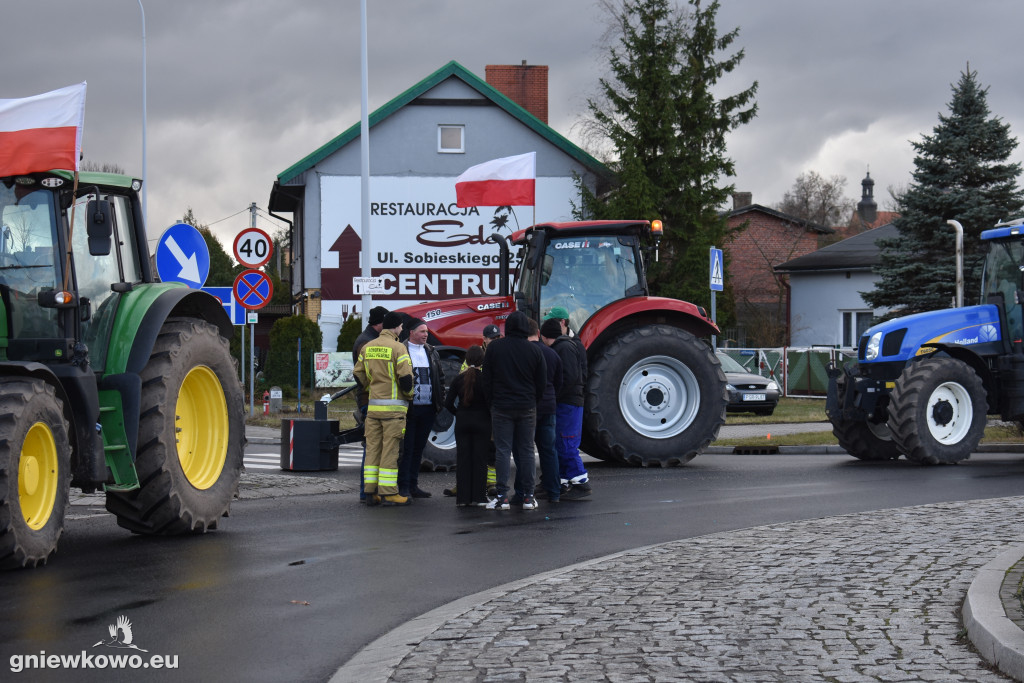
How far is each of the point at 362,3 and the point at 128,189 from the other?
16.0 m

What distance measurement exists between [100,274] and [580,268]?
24.4 feet

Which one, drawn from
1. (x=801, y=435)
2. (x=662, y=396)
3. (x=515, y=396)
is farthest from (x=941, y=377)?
(x=515, y=396)

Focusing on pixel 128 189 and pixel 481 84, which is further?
pixel 481 84

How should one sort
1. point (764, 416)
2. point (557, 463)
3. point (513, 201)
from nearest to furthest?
point (557, 463) < point (513, 201) < point (764, 416)

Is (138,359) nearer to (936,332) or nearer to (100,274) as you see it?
(100,274)

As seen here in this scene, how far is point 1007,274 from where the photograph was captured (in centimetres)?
1650

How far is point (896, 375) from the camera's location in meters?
16.2

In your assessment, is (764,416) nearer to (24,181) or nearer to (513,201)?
(513,201)

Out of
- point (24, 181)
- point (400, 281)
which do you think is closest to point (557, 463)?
point (24, 181)

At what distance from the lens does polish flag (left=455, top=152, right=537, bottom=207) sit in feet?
64.5

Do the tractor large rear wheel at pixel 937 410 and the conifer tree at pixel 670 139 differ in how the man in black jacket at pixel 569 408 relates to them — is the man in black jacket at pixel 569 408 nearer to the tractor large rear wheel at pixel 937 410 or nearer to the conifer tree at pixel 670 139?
the tractor large rear wheel at pixel 937 410

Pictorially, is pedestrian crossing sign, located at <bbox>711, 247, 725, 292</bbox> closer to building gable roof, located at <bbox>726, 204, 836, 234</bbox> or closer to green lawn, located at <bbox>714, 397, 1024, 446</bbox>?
green lawn, located at <bbox>714, 397, 1024, 446</bbox>

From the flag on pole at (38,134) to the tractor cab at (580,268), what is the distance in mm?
7554

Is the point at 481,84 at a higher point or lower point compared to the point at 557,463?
higher
